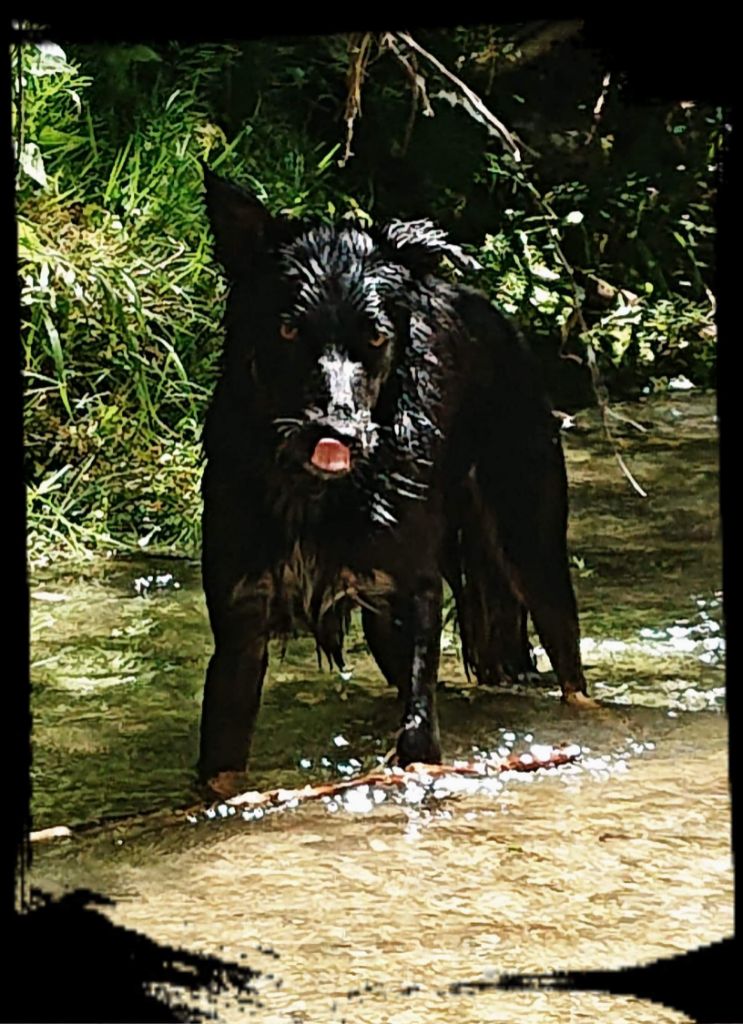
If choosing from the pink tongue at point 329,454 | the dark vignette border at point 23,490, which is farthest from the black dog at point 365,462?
the dark vignette border at point 23,490

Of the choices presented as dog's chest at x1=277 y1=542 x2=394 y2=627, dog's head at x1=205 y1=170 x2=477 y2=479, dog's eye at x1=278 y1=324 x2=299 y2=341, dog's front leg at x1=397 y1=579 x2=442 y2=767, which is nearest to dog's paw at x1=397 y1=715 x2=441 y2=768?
dog's front leg at x1=397 y1=579 x2=442 y2=767

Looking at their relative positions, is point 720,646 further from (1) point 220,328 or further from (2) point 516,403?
(1) point 220,328

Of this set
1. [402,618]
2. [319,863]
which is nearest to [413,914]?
[319,863]

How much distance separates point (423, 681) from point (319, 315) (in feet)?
1.25

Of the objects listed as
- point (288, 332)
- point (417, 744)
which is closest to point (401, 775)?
point (417, 744)

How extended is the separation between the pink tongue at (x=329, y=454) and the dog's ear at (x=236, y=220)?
0.20 meters

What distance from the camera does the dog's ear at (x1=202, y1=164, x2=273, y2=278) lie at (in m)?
1.44

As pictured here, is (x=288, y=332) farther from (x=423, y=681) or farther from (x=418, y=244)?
(x=423, y=681)

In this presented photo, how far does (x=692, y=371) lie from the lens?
5.70ft

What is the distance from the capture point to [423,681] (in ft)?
4.95

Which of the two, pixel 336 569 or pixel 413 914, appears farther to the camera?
pixel 336 569

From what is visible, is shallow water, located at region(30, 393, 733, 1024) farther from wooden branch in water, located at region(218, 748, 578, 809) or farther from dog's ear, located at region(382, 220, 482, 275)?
dog's ear, located at region(382, 220, 482, 275)

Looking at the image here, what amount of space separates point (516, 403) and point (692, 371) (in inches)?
11.5

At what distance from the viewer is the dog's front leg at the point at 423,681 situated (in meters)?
1.49
